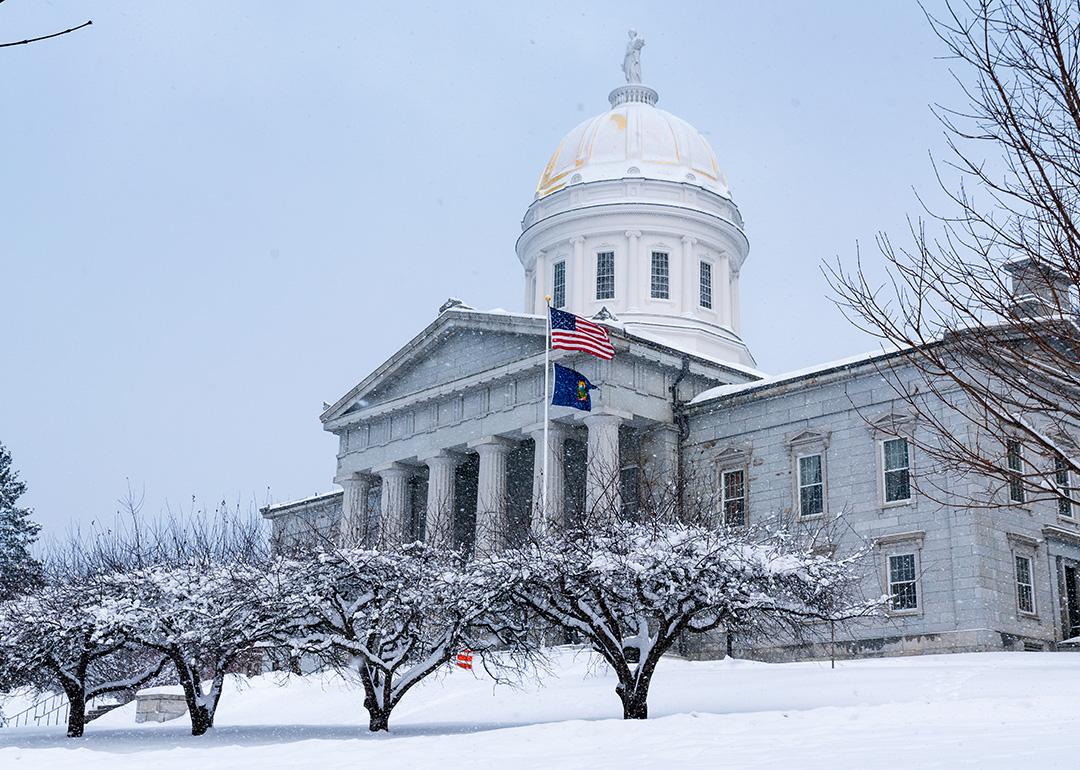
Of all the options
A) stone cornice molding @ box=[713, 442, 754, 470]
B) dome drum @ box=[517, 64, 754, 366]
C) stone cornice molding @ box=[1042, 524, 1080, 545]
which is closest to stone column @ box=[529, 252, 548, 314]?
dome drum @ box=[517, 64, 754, 366]

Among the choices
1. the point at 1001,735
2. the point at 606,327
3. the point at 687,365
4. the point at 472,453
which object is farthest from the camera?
the point at 472,453

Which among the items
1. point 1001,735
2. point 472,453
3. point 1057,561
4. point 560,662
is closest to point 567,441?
point 472,453

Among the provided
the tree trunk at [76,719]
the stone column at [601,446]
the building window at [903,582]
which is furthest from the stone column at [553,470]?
the tree trunk at [76,719]

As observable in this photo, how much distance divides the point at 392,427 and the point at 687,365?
1334 centimetres

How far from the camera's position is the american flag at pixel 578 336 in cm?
4072

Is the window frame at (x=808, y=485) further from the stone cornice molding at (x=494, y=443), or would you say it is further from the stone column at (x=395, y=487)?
the stone column at (x=395, y=487)

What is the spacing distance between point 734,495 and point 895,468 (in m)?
6.52

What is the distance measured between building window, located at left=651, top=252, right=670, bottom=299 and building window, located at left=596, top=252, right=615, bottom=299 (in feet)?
6.18

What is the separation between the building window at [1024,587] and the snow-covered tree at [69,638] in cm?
2481

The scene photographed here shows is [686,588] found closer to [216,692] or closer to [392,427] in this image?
[216,692]

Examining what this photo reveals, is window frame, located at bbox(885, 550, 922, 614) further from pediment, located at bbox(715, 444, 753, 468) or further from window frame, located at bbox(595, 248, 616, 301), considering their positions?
window frame, located at bbox(595, 248, 616, 301)

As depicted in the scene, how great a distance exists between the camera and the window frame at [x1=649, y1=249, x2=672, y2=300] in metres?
59.9

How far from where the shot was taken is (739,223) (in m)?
64.2

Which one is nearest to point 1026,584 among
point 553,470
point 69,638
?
point 553,470
